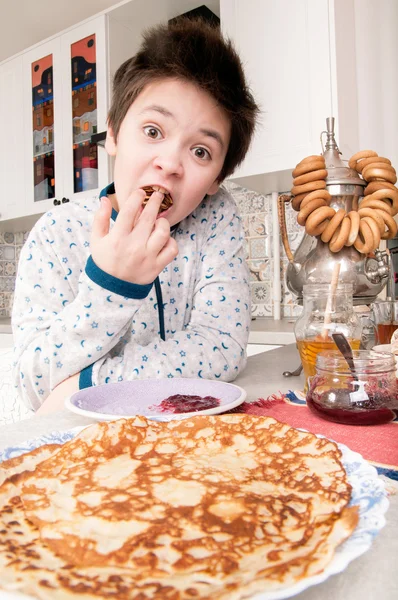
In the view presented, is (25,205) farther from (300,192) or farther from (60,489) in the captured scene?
(60,489)

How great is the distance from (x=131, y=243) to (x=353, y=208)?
51 centimetres

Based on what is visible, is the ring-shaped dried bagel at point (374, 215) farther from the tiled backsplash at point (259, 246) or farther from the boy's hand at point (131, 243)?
the tiled backsplash at point (259, 246)

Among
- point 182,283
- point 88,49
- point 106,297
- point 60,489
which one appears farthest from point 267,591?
point 88,49

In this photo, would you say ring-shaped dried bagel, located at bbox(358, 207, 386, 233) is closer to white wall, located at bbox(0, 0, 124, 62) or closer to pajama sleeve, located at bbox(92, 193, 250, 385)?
pajama sleeve, located at bbox(92, 193, 250, 385)

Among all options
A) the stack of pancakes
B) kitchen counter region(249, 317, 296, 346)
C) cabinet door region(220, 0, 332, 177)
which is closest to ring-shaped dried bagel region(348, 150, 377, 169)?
the stack of pancakes

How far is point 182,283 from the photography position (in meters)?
1.22

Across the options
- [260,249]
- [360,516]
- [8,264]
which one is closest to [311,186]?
[360,516]

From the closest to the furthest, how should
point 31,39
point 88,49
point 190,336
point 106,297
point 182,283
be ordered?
point 106,297 < point 190,336 < point 182,283 < point 88,49 < point 31,39

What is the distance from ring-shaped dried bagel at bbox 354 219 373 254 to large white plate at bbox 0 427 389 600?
1.97ft

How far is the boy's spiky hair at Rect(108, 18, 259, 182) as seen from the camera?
41.3 inches

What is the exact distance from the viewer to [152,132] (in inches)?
40.8

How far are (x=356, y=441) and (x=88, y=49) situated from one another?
304cm

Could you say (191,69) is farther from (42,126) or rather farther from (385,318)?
(42,126)

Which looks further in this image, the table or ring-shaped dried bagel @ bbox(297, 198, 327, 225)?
ring-shaped dried bagel @ bbox(297, 198, 327, 225)
